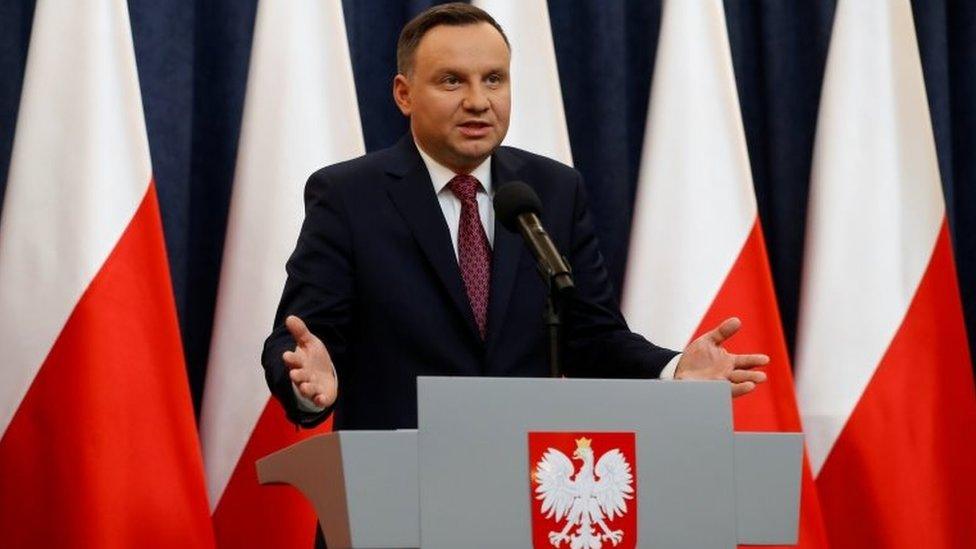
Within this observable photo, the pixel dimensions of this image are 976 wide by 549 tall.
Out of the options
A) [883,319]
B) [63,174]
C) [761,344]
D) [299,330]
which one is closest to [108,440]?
[63,174]

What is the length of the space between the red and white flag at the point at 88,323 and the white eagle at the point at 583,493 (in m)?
1.54

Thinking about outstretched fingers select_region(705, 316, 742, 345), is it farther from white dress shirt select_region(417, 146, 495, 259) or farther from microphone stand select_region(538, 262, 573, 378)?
white dress shirt select_region(417, 146, 495, 259)

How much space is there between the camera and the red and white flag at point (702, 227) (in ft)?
11.2

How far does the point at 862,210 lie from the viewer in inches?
140

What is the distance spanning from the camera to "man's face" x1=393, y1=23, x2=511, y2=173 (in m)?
2.33

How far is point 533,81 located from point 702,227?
0.55 m

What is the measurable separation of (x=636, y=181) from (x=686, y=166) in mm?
431

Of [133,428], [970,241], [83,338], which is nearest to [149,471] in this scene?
[133,428]

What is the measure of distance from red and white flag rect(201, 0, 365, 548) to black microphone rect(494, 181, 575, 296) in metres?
1.36

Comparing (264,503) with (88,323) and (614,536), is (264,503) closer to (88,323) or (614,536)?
(88,323)

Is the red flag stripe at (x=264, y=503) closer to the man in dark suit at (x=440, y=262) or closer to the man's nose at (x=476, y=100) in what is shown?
the man in dark suit at (x=440, y=262)

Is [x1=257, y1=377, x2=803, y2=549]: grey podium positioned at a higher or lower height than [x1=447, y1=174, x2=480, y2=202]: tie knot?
lower

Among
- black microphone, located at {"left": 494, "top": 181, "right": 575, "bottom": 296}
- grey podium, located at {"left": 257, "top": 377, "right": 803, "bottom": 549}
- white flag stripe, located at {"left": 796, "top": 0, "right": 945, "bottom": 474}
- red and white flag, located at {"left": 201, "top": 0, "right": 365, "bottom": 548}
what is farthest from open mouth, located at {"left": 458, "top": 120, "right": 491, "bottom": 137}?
white flag stripe, located at {"left": 796, "top": 0, "right": 945, "bottom": 474}

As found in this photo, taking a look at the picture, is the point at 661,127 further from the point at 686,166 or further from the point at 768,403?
the point at 768,403
